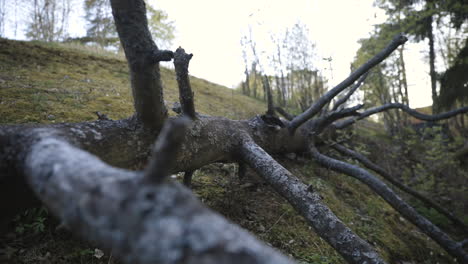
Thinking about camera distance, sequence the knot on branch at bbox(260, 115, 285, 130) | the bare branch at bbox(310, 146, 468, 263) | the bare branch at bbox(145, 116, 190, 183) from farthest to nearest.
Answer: the knot on branch at bbox(260, 115, 285, 130) < the bare branch at bbox(310, 146, 468, 263) < the bare branch at bbox(145, 116, 190, 183)

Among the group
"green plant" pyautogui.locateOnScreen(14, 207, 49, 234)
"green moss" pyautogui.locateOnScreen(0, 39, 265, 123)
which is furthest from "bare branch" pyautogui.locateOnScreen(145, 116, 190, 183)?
"green moss" pyautogui.locateOnScreen(0, 39, 265, 123)

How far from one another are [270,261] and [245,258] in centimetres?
5

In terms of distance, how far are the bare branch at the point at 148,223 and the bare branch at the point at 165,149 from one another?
34 mm

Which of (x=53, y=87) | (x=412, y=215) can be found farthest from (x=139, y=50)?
(x=53, y=87)

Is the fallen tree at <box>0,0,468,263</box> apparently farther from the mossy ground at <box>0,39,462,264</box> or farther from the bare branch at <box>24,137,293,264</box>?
the mossy ground at <box>0,39,462,264</box>

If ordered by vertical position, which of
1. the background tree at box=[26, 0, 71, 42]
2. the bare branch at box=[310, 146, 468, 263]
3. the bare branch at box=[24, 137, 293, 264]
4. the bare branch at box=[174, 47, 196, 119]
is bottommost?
the bare branch at box=[310, 146, 468, 263]

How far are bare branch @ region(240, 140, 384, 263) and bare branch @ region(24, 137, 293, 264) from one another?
135cm

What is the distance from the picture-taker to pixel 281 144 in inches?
141

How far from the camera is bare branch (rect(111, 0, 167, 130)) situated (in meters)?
1.42

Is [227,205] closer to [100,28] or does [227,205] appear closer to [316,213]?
[316,213]

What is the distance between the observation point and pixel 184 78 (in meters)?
1.79

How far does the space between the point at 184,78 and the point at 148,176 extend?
140 cm

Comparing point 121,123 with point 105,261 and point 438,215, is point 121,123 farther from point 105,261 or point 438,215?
point 438,215

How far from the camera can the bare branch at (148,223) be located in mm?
472
